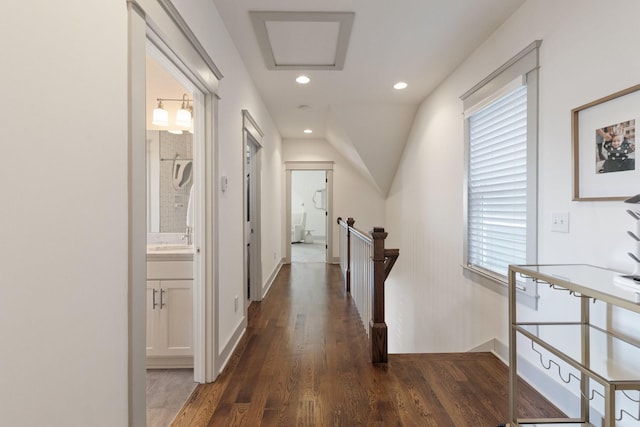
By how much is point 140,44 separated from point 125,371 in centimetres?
130

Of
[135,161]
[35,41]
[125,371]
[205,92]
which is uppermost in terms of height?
[205,92]

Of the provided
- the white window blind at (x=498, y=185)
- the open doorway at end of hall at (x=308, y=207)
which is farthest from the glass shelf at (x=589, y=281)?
the open doorway at end of hall at (x=308, y=207)

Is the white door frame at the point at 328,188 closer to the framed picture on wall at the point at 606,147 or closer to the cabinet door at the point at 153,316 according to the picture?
the cabinet door at the point at 153,316

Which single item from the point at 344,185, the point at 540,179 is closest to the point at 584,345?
the point at 540,179

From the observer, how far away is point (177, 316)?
2.35 meters

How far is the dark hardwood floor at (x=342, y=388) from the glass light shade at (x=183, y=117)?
207 cm

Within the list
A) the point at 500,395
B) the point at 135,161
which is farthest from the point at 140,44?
the point at 500,395

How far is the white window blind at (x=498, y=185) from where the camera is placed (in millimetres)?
2326

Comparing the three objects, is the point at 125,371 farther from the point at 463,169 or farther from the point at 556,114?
the point at 463,169

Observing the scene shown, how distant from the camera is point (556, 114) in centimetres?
195

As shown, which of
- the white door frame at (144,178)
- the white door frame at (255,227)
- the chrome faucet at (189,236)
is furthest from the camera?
the white door frame at (255,227)

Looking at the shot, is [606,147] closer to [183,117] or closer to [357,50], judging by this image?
[357,50]

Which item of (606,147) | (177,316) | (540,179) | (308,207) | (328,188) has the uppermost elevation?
(328,188)

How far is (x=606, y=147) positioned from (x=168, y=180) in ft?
10.9
